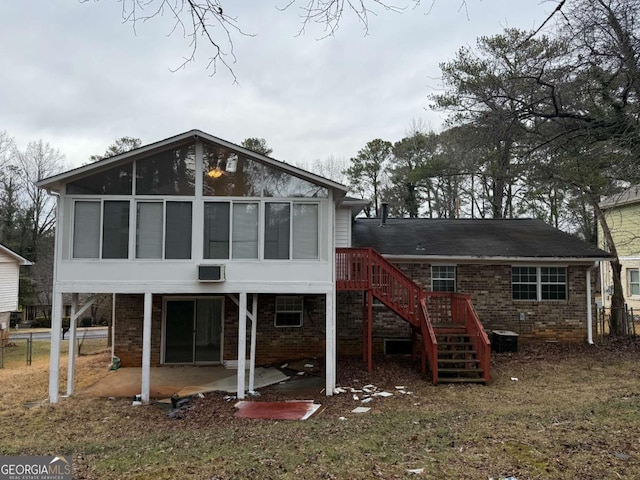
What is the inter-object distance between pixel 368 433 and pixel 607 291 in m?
21.5

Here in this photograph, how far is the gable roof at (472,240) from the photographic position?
42.3 feet

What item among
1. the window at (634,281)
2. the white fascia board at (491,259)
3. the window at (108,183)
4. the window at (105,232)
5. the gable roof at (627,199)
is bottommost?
the window at (634,281)

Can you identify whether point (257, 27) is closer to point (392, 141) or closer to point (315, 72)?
point (315, 72)

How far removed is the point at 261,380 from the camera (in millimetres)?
10484

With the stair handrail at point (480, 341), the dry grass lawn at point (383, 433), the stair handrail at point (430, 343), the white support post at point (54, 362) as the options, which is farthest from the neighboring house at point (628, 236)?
the white support post at point (54, 362)

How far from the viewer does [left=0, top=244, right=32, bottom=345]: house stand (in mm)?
21109

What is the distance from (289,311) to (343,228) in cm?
287

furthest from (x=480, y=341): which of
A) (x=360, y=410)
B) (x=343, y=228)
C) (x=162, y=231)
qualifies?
(x=162, y=231)

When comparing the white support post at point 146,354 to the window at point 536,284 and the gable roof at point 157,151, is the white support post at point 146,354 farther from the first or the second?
the window at point 536,284

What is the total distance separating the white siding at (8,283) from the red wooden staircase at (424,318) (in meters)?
19.2

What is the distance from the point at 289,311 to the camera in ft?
41.1

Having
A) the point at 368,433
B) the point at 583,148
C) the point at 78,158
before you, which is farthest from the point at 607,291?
the point at 78,158

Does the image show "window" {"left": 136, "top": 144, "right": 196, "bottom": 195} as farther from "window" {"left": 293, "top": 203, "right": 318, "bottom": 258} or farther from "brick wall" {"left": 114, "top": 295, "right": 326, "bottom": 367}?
"brick wall" {"left": 114, "top": 295, "right": 326, "bottom": 367}

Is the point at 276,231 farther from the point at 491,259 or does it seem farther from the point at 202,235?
the point at 491,259
